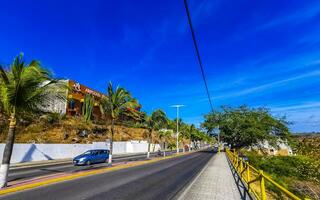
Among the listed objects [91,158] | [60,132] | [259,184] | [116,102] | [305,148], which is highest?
[116,102]

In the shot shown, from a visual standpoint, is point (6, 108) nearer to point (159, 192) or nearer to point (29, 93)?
point (29, 93)

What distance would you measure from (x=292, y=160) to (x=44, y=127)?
40228 mm

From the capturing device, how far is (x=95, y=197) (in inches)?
365

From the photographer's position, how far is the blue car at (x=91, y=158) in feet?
80.1

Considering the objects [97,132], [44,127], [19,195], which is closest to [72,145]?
[44,127]

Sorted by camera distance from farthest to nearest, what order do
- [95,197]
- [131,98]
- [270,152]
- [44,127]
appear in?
[270,152], [44,127], [131,98], [95,197]

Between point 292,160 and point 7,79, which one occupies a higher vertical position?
point 7,79

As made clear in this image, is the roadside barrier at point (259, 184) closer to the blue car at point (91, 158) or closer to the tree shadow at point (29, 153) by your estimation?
the blue car at point (91, 158)

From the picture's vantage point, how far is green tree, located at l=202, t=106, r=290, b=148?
42375 mm

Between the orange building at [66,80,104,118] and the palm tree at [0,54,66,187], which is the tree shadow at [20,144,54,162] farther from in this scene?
the orange building at [66,80,104,118]

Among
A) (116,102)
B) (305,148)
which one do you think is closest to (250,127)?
(116,102)

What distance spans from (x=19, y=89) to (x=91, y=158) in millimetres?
16092

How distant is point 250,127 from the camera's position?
4225 centimetres

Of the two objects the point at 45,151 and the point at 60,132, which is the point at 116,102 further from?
the point at 60,132
